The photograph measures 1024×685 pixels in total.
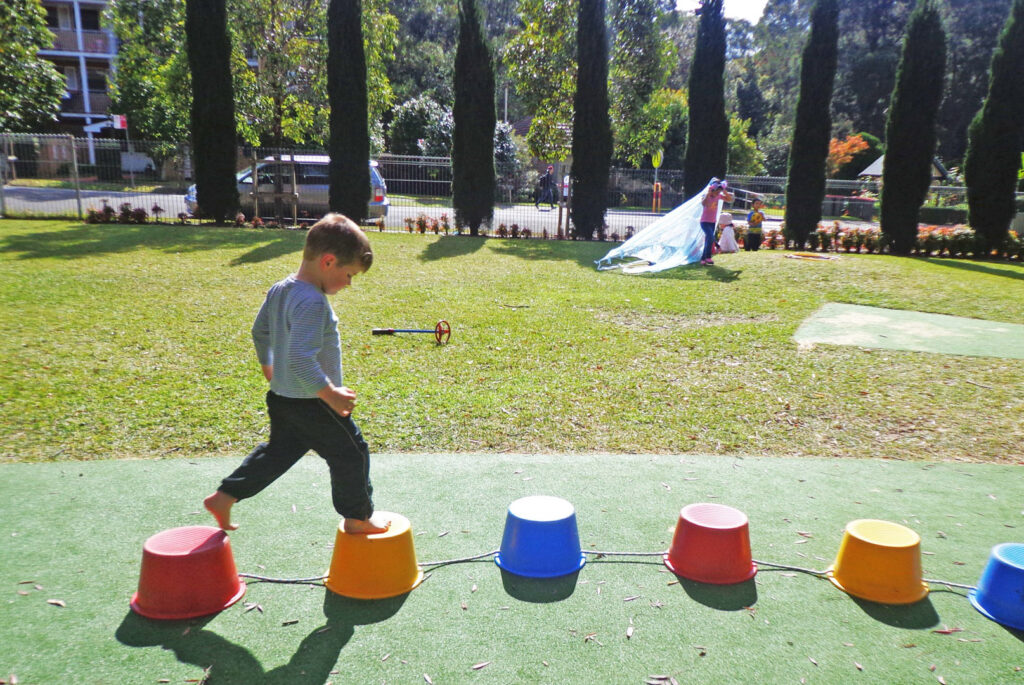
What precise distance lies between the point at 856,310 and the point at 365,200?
12.3 meters

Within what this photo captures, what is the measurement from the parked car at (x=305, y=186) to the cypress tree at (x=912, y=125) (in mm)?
13116

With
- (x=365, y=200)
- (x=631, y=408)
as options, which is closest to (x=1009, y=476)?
(x=631, y=408)

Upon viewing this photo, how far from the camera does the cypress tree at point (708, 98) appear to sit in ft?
62.7

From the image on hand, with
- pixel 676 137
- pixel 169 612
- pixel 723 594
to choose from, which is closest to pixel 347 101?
pixel 169 612

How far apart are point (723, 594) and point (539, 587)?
0.86 meters

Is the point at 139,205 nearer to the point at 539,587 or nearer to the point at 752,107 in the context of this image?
the point at 539,587

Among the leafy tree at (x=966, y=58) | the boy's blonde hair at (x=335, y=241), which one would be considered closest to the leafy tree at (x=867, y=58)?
the leafy tree at (x=966, y=58)

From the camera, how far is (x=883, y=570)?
10.5 feet

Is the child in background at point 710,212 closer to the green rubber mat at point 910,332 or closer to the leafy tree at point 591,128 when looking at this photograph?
the green rubber mat at point 910,332

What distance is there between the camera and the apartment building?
1555 inches

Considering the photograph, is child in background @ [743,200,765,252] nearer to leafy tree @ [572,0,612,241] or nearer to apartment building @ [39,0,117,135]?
leafy tree @ [572,0,612,241]

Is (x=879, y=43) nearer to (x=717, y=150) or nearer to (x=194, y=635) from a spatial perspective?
(x=717, y=150)

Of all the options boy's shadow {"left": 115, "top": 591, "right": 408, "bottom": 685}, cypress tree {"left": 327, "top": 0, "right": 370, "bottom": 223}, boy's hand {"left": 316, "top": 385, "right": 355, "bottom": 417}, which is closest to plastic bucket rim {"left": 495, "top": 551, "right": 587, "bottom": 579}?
boy's shadow {"left": 115, "top": 591, "right": 408, "bottom": 685}

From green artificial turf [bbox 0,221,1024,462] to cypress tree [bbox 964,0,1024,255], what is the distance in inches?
218
